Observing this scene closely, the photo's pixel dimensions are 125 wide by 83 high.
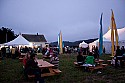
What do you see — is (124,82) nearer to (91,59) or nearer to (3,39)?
(91,59)

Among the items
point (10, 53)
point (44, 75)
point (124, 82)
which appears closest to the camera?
point (124, 82)

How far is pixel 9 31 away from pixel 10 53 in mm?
41838

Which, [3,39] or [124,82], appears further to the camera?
[3,39]

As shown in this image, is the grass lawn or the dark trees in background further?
the dark trees in background

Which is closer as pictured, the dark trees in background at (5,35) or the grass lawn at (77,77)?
the grass lawn at (77,77)

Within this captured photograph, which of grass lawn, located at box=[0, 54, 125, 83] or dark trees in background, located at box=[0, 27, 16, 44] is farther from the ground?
dark trees in background, located at box=[0, 27, 16, 44]

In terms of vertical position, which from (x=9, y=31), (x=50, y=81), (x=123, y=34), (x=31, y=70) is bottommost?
(x=50, y=81)

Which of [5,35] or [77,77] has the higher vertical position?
[5,35]

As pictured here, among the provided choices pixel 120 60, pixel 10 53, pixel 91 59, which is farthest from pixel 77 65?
Answer: pixel 10 53

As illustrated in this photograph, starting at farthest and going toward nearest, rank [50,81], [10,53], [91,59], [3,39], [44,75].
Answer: [3,39] → [10,53] → [91,59] → [44,75] → [50,81]

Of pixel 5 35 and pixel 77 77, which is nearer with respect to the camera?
pixel 77 77

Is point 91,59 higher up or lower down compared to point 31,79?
higher up

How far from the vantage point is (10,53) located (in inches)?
874

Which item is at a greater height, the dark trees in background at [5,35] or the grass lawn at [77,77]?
the dark trees in background at [5,35]
